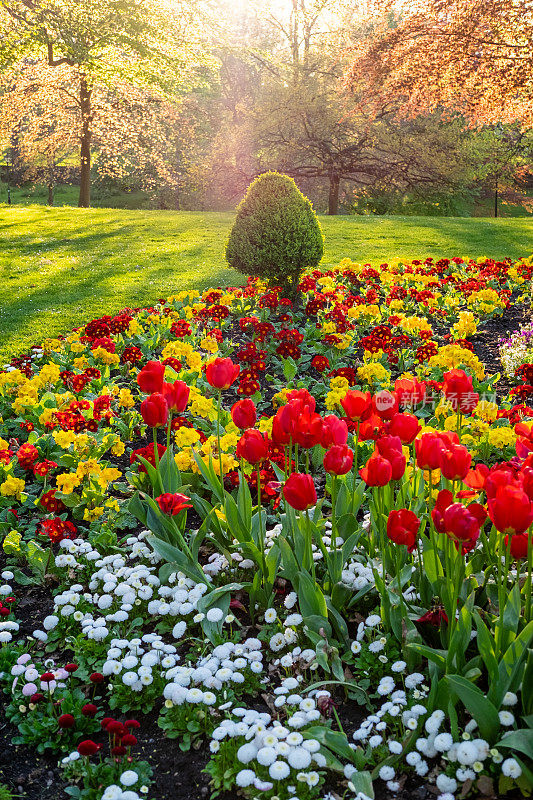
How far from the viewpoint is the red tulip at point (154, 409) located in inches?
112

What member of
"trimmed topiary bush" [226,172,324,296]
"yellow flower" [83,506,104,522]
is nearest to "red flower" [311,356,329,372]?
"trimmed topiary bush" [226,172,324,296]

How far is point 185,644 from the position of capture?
290cm

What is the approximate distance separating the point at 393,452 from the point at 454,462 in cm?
30

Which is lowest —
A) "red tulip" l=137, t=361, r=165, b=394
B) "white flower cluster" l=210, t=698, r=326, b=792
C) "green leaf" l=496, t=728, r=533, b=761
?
"white flower cluster" l=210, t=698, r=326, b=792

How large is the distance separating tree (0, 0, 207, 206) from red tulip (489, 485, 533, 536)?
1933cm

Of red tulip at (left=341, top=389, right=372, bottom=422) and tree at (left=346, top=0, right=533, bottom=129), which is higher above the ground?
tree at (left=346, top=0, right=533, bottom=129)

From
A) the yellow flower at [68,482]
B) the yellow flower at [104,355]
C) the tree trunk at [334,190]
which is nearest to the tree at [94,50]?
the tree trunk at [334,190]

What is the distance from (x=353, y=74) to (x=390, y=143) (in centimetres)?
1094

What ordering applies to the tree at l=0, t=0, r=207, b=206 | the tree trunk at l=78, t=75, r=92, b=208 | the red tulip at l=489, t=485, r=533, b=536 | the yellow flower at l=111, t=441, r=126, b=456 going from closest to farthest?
the red tulip at l=489, t=485, r=533, b=536
the yellow flower at l=111, t=441, r=126, b=456
the tree at l=0, t=0, r=207, b=206
the tree trunk at l=78, t=75, r=92, b=208

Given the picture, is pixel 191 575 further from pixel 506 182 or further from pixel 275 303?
pixel 506 182

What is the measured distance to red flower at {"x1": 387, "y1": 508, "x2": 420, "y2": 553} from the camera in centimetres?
226

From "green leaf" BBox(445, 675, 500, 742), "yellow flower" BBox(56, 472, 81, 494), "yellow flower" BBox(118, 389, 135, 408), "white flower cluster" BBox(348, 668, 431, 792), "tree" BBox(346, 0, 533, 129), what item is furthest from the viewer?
"tree" BBox(346, 0, 533, 129)

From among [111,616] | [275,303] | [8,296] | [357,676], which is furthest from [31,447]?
[8,296]

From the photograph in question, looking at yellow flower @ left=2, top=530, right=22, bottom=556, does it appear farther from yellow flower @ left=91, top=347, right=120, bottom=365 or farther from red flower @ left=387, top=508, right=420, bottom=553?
yellow flower @ left=91, top=347, right=120, bottom=365
